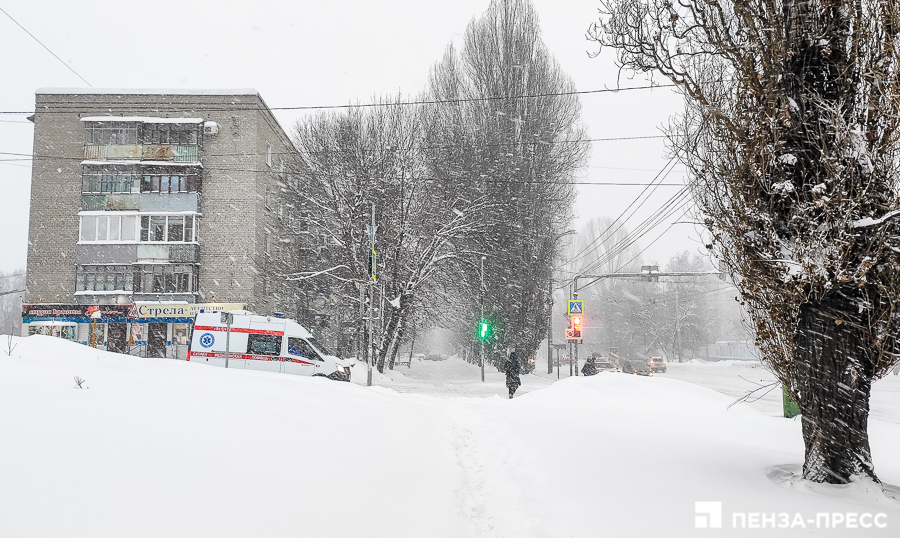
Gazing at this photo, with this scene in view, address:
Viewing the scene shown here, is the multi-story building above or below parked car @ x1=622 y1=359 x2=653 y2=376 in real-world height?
above

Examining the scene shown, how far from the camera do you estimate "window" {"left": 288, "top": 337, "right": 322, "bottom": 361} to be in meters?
22.5

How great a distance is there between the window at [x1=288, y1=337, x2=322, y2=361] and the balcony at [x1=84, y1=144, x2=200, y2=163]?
22.5 m

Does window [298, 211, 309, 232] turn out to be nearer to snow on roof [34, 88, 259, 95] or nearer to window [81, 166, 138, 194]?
snow on roof [34, 88, 259, 95]

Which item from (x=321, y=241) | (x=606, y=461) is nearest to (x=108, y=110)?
(x=321, y=241)

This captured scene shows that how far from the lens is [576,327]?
26.8m

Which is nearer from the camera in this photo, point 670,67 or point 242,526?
point 242,526

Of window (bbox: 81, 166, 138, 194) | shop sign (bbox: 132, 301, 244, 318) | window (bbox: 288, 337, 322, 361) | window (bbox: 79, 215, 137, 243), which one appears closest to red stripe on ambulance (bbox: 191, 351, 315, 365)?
window (bbox: 288, 337, 322, 361)

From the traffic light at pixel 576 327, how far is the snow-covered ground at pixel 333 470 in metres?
16.1

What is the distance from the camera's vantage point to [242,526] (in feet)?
13.3

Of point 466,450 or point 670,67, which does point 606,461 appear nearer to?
point 466,450

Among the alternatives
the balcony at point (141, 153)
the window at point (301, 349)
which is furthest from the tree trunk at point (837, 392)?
the balcony at point (141, 153)

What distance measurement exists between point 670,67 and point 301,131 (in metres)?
28.9

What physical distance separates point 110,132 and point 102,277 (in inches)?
358

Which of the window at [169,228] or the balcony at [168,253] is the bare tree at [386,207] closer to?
the balcony at [168,253]
